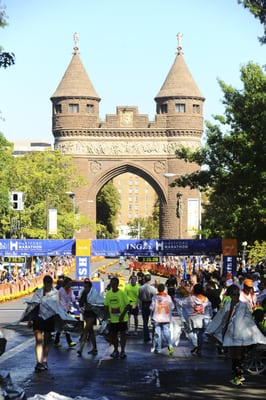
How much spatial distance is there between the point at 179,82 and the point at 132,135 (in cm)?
888

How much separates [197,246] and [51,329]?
28.6 m

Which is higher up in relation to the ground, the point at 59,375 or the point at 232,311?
the point at 232,311

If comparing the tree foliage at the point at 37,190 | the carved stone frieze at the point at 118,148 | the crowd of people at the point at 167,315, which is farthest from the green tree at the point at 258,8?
the carved stone frieze at the point at 118,148

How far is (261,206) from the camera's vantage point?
1532 inches

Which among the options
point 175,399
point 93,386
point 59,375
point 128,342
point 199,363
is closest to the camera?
point 175,399

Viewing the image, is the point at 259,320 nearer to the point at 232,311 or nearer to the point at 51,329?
the point at 232,311

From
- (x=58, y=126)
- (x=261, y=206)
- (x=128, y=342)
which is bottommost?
(x=128, y=342)

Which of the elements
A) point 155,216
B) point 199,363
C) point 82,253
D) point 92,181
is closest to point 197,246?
point 82,253

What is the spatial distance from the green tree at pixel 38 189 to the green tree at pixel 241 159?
30.6 m

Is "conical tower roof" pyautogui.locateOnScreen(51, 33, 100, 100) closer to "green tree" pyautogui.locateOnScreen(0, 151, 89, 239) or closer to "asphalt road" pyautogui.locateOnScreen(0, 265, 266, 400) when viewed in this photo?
"green tree" pyautogui.locateOnScreen(0, 151, 89, 239)

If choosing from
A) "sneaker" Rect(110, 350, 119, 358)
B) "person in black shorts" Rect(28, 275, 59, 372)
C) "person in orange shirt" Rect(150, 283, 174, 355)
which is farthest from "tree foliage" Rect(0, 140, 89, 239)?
"person in black shorts" Rect(28, 275, 59, 372)

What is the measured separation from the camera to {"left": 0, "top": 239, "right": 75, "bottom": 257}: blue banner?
44062mm

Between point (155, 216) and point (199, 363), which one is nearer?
point (199, 363)

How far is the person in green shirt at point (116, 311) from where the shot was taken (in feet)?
61.9
